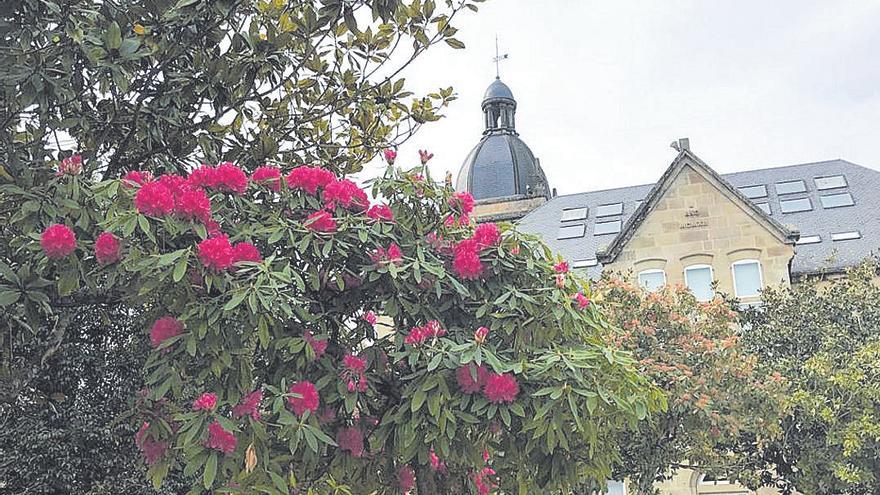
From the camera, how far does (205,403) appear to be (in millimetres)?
3520

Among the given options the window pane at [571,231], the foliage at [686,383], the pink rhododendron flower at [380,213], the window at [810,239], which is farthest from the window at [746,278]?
the pink rhododendron flower at [380,213]

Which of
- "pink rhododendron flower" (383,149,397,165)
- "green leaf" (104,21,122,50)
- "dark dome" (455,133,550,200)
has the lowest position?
"pink rhododendron flower" (383,149,397,165)

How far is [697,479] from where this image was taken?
72.0ft

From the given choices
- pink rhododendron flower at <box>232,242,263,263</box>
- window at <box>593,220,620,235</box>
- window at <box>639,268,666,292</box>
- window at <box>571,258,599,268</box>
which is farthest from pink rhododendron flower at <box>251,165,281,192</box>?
window at <box>593,220,620,235</box>

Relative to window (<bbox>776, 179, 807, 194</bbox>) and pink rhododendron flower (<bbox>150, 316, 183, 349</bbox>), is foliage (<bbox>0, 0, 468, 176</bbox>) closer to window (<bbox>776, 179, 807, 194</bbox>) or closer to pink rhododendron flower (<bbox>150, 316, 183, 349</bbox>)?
pink rhododendron flower (<bbox>150, 316, 183, 349</bbox>)

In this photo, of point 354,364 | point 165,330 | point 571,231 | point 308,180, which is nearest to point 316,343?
point 354,364

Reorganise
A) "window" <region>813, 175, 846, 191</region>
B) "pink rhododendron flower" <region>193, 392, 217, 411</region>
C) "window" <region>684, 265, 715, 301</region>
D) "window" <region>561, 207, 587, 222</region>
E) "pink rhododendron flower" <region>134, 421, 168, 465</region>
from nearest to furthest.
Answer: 1. "pink rhododendron flower" <region>193, 392, 217, 411</region>
2. "pink rhododendron flower" <region>134, 421, 168, 465</region>
3. "window" <region>684, 265, 715, 301</region>
4. "window" <region>813, 175, 846, 191</region>
5. "window" <region>561, 207, 587, 222</region>

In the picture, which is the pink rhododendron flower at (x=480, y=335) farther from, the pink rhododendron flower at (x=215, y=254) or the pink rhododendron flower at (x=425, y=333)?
the pink rhododendron flower at (x=215, y=254)

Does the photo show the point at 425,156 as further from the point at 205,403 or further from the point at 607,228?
the point at 607,228

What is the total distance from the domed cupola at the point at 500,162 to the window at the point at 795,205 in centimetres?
1840

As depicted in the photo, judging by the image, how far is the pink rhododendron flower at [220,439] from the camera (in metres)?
3.54

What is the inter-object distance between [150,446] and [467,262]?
5.79 ft

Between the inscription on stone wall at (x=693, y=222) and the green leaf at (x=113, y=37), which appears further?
the inscription on stone wall at (x=693, y=222)

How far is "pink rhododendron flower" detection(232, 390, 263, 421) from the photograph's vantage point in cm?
369
